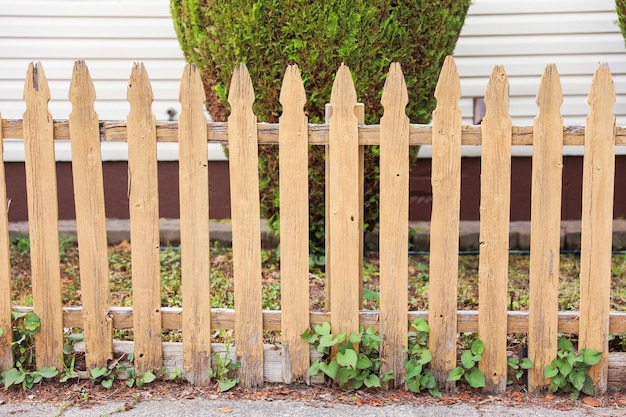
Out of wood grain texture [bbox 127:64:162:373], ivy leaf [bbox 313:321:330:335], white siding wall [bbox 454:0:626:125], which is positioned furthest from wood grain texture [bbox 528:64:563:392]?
white siding wall [bbox 454:0:626:125]

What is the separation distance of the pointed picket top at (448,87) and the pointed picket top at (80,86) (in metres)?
1.59

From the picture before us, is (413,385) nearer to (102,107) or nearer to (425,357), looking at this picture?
(425,357)

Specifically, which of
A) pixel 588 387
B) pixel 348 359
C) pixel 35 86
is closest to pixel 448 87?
pixel 348 359

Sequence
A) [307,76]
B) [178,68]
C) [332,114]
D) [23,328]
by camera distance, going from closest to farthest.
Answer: [332,114] < [23,328] < [307,76] < [178,68]

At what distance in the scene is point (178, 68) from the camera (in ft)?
21.1

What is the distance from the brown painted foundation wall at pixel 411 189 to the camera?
20.5ft

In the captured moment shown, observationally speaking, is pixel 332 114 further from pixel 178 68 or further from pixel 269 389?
pixel 178 68

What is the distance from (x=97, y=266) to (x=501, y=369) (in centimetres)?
199

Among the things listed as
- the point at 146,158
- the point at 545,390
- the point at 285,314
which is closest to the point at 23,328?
the point at 146,158

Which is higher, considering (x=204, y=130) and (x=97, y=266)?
(x=204, y=130)

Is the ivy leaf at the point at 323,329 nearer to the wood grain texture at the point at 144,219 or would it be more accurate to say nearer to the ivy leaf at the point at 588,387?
the wood grain texture at the point at 144,219

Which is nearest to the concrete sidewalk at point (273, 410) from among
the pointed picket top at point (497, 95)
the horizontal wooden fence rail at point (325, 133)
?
the horizontal wooden fence rail at point (325, 133)

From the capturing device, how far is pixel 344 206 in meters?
3.27

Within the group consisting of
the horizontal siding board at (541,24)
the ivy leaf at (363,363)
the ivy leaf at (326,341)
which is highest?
the horizontal siding board at (541,24)
